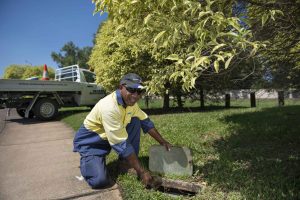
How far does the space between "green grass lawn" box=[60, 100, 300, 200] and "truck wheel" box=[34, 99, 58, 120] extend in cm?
549

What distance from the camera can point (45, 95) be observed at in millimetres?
10672

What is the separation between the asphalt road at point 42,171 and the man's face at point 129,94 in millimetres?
1057

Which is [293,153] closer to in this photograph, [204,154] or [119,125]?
[204,154]

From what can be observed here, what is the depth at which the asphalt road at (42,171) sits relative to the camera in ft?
10.8

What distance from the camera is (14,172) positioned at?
420 centimetres

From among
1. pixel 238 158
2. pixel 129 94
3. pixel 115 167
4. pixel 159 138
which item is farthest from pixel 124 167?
pixel 238 158

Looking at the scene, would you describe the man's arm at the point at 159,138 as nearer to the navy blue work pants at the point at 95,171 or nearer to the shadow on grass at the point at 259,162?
the navy blue work pants at the point at 95,171

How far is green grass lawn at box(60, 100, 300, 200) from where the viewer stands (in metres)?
2.97

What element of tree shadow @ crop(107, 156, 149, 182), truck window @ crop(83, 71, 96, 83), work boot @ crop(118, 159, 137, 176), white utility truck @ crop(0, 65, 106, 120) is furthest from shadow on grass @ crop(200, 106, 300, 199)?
truck window @ crop(83, 71, 96, 83)

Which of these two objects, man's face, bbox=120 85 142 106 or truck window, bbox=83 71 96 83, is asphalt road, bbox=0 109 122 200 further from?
truck window, bbox=83 71 96 83

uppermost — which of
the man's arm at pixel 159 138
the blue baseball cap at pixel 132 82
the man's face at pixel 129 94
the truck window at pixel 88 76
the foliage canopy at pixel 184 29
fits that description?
the truck window at pixel 88 76

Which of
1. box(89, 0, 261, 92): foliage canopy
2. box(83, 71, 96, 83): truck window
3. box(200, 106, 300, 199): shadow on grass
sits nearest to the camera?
box(89, 0, 261, 92): foliage canopy

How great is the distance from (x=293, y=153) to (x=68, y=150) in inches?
153

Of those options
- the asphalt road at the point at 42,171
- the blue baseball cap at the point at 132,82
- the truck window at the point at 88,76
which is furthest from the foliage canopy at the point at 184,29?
the truck window at the point at 88,76
